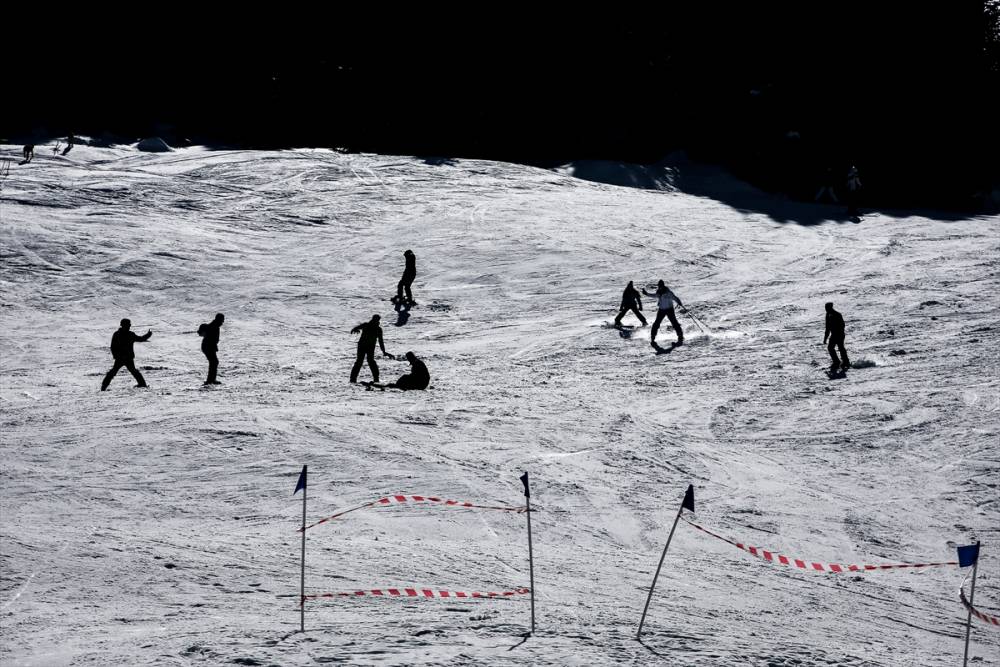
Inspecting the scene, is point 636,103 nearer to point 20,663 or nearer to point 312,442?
point 312,442

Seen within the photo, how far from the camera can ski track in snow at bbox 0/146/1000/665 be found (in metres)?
10.3

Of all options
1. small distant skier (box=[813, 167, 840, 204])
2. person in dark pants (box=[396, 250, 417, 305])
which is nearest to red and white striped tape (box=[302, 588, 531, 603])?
person in dark pants (box=[396, 250, 417, 305])

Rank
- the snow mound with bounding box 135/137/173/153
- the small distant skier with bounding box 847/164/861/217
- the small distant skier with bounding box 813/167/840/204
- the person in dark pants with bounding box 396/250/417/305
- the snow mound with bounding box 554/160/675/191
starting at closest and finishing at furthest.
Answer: the person in dark pants with bounding box 396/250/417/305 → the small distant skier with bounding box 847/164/861/217 → the snow mound with bounding box 135/137/173/153 → the small distant skier with bounding box 813/167/840/204 → the snow mound with bounding box 554/160/675/191

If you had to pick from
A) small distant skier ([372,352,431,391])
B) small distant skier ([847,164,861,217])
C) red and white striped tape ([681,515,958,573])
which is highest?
small distant skier ([847,164,861,217])

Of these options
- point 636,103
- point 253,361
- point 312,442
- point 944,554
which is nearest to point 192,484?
point 312,442

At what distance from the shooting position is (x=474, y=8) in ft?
138

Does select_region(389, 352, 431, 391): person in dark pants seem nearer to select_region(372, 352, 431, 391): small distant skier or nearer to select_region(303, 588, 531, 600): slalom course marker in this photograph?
select_region(372, 352, 431, 391): small distant skier

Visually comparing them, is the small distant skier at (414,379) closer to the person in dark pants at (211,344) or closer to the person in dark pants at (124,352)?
the person in dark pants at (211,344)

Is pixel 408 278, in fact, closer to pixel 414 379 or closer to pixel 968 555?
pixel 414 379

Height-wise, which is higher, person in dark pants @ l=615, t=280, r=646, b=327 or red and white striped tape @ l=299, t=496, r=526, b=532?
person in dark pants @ l=615, t=280, r=646, b=327

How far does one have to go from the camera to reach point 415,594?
35.0ft

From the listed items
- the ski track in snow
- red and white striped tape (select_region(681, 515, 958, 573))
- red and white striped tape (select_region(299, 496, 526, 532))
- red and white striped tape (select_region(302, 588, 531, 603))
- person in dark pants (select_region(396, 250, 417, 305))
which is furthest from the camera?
person in dark pants (select_region(396, 250, 417, 305))

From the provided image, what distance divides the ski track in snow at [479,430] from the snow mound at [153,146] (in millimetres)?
3802

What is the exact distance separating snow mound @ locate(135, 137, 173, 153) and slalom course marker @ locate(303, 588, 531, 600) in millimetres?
28722
